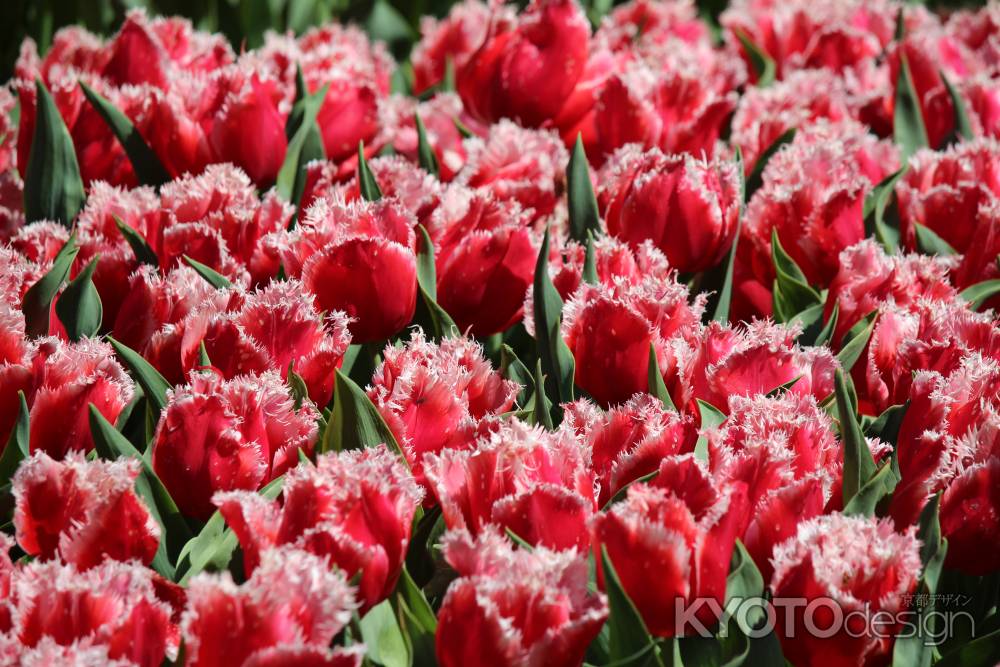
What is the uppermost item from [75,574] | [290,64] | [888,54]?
[75,574]

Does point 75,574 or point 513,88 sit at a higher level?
point 75,574

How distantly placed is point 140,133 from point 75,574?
0.97 metres

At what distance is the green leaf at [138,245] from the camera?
4.41 ft

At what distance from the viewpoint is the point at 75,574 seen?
0.81 metres

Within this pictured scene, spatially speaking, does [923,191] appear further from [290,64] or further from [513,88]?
[290,64]

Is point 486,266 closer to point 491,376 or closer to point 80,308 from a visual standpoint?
point 491,376

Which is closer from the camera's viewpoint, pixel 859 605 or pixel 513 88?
pixel 859 605

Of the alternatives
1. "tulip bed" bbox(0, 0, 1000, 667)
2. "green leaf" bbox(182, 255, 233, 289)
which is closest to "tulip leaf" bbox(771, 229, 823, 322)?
"tulip bed" bbox(0, 0, 1000, 667)

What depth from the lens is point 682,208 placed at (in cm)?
137

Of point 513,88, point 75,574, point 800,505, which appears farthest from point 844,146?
point 75,574

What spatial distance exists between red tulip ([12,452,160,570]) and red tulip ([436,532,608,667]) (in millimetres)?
263

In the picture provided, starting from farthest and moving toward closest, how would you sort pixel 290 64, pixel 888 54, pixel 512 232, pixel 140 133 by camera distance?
pixel 888 54
pixel 290 64
pixel 140 133
pixel 512 232

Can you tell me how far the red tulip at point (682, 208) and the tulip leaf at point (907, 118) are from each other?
2.31 ft

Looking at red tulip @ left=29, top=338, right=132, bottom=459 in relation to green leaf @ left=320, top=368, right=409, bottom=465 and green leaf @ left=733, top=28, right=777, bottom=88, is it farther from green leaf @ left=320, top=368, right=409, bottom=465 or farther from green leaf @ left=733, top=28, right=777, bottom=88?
green leaf @ left=733, top=28, right=777, bottom=88
